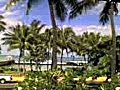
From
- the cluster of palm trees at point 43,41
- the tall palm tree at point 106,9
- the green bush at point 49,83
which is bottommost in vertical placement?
the cluster of palm trees at point 43,41

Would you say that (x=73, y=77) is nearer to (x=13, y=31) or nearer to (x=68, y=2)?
(x=68, y=2)

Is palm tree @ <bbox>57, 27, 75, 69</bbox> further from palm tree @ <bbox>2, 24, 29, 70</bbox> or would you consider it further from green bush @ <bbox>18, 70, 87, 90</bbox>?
green bush @ <bbox>18, 70, 87, 90</bbox>

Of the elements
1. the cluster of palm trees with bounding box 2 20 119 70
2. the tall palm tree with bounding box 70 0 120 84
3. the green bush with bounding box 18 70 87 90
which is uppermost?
the tall palm tree with bounding box 70 0 120 84

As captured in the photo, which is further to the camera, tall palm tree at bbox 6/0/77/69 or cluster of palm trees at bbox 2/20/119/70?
cluster of palm trees at bbox 2/20/119/70

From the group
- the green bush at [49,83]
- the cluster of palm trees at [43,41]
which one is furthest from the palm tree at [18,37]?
the green bush at [49,83]

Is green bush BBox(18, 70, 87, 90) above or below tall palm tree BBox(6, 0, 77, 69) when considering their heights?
below

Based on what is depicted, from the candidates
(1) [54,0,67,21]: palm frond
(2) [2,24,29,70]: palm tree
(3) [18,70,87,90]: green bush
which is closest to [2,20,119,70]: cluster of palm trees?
(2) [2,24,29,70]: palm tree

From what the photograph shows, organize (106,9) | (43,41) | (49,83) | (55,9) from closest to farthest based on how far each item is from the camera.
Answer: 1. (49,83)
2. (106,9)
3. (55,9)
4. (43,41)

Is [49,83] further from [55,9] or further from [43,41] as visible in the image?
[43,41]

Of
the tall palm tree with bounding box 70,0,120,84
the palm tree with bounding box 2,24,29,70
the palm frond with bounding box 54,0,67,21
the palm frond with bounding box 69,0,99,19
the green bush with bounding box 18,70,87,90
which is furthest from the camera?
the palm tree with bounding box 2,24,29,70

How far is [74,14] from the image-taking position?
2875 cm

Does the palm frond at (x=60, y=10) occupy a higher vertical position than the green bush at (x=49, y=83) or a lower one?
higher

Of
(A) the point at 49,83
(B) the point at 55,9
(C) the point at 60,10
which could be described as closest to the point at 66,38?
(B) the point at 55,9

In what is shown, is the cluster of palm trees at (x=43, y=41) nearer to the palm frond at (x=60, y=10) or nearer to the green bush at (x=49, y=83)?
the palm frond at (x=60, y=10)
